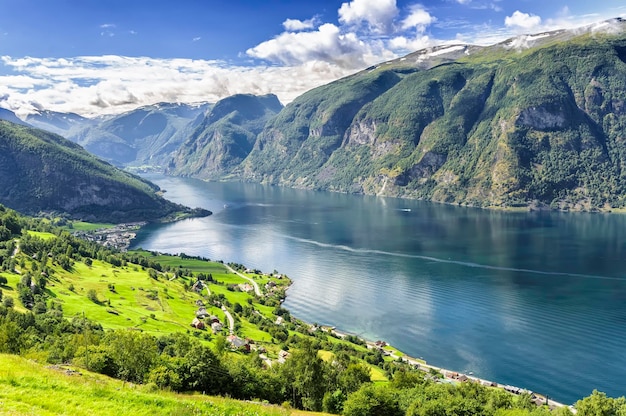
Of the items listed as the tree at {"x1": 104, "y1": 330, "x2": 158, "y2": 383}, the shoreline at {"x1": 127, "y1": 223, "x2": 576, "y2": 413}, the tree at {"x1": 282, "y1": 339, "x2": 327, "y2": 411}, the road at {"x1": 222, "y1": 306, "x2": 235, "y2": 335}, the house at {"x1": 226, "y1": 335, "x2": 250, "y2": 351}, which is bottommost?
the shoreline at {"x1": 127, "y1": 223, "x2": 576, "y2": 413}

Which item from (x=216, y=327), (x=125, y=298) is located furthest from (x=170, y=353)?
(x=125, y=298)

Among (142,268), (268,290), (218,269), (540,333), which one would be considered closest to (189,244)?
(218,269)

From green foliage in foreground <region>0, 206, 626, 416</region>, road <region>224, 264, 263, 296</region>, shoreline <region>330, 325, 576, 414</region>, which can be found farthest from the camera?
Result: road <region>224, 264, 263, 296</region>

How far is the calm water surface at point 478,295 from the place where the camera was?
269 feet

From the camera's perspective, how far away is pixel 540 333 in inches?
3659

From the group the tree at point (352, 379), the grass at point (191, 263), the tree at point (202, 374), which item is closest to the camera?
the tree at point (202, 374)

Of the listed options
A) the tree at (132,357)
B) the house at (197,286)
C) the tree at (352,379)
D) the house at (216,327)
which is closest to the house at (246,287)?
the house at (197,286)

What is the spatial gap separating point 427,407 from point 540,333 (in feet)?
201

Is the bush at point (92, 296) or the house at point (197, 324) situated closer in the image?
the house at point (197, 324)

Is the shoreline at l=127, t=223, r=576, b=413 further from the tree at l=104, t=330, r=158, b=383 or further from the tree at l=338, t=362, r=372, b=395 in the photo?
the tree at l=104, t=330, r=158, b=383

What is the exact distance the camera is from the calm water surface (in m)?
82.1

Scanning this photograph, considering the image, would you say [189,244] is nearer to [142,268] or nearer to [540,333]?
[142,268]

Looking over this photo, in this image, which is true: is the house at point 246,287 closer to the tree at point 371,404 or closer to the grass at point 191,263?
the grass at point 191,263

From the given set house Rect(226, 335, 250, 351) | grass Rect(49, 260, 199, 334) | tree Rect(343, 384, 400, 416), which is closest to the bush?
grass Rect(49, 260, 199, 334)
